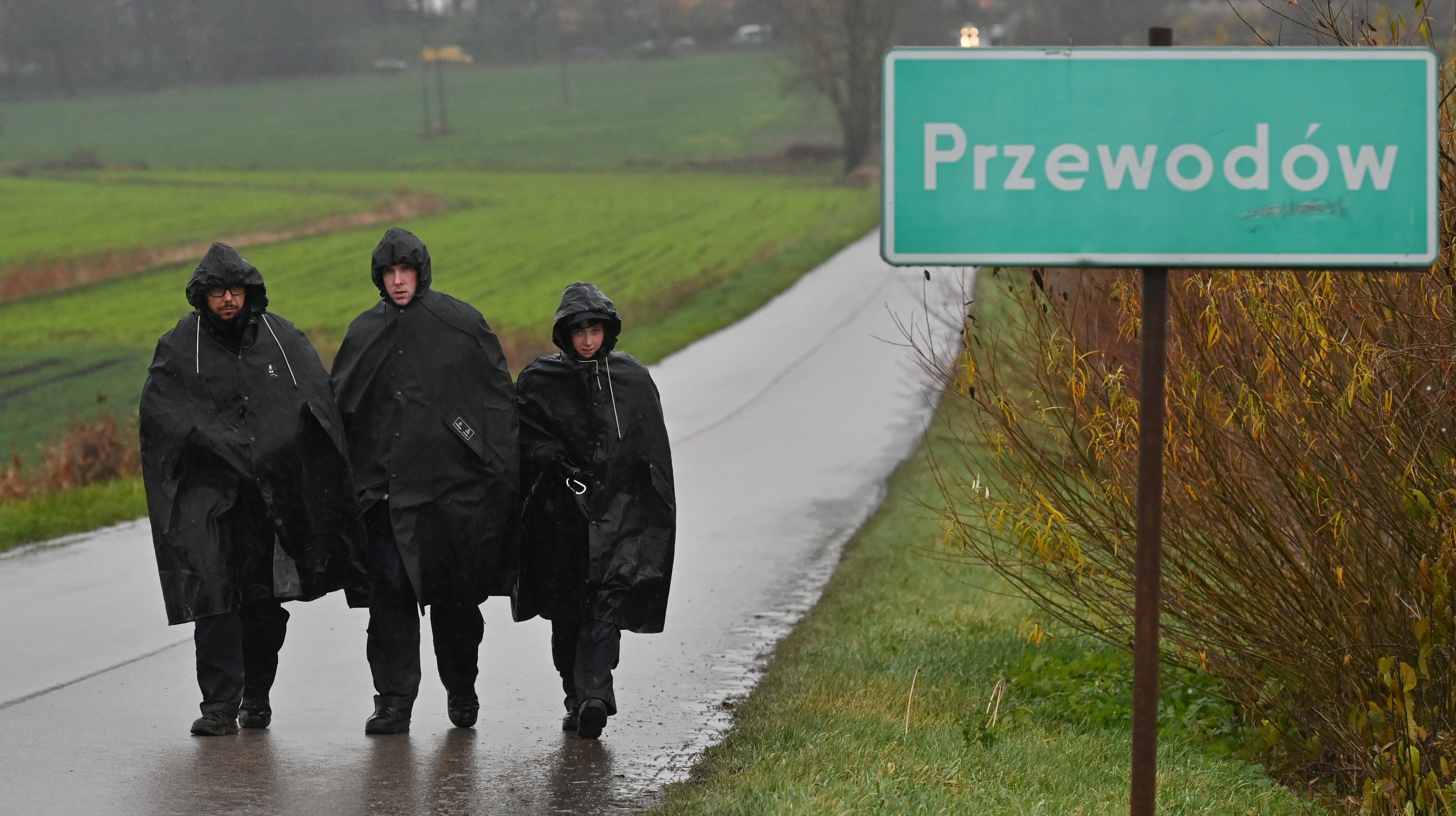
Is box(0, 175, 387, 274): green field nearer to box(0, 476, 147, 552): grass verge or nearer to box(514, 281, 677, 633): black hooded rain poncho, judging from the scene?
box(0, 476, 147, 552): grass verge

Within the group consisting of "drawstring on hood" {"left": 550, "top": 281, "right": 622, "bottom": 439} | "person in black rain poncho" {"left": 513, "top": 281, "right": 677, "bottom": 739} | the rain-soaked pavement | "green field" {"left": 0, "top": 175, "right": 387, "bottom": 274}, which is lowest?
"green field" {"left": 0, "top": 175, "right": 387, "bottom": 274}

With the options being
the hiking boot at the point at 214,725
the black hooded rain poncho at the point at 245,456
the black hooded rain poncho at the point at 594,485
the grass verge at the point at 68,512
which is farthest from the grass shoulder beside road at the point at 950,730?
the grass verge at the point at 68,512

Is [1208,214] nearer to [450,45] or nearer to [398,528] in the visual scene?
[398,528]

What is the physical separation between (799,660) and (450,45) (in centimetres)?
8508

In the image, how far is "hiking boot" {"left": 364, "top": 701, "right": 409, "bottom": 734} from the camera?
22.4 feet

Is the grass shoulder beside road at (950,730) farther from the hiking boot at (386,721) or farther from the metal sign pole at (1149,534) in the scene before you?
the metal sign pole at (1149,534)

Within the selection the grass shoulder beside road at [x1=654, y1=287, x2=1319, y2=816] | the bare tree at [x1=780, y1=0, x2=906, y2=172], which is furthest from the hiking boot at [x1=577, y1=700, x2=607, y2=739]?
the bare tree at [x1=780, y1=0, x2=906, y2=172]

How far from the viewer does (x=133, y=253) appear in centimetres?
3972

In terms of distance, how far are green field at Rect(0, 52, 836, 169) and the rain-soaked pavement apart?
4961 cm

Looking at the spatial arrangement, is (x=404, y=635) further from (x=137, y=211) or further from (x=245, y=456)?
(x=137, y=211)

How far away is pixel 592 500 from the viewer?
6.84 meters

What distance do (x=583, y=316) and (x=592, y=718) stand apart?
5.06ft

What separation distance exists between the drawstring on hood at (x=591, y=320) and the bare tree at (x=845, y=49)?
57431 millimetres

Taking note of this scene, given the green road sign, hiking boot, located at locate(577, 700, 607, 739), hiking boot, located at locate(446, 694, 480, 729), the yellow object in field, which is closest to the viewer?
the green road sign
